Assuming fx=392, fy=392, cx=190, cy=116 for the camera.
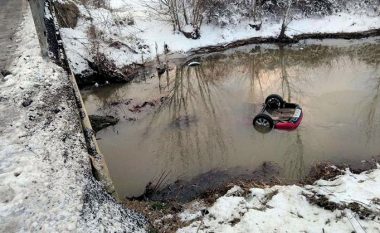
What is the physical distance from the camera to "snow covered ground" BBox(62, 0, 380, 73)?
19719 mm

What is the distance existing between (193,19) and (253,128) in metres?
10.5

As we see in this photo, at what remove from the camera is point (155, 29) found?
2200 centimetres

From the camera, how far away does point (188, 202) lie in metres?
9.98

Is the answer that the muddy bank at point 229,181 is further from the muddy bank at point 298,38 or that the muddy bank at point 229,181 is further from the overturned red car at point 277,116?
the muddy bank at point 298,38

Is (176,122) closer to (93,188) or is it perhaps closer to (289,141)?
(289,141)

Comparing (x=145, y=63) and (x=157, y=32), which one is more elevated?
(x=157, y=32)

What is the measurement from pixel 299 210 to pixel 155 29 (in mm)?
16197

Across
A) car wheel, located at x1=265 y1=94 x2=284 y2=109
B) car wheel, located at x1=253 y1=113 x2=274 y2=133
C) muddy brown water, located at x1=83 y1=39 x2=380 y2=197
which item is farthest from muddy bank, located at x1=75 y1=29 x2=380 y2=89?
car wheel, located at x1=253 y1=113 x2=274 y2=133

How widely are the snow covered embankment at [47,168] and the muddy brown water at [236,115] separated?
10.1 feet

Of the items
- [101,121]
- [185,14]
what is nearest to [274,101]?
[101,121]

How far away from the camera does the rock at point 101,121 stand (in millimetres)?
13832

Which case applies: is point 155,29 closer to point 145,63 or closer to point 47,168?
point 145,63

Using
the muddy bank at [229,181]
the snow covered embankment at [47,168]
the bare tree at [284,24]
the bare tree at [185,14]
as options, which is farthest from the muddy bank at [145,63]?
the muddy bank at [229,181]

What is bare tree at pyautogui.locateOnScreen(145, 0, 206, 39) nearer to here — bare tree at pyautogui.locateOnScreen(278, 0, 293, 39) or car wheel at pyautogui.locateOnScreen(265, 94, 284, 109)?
bare tree at pyautogui.locateOnScreen(278, 0, 293, 39)
